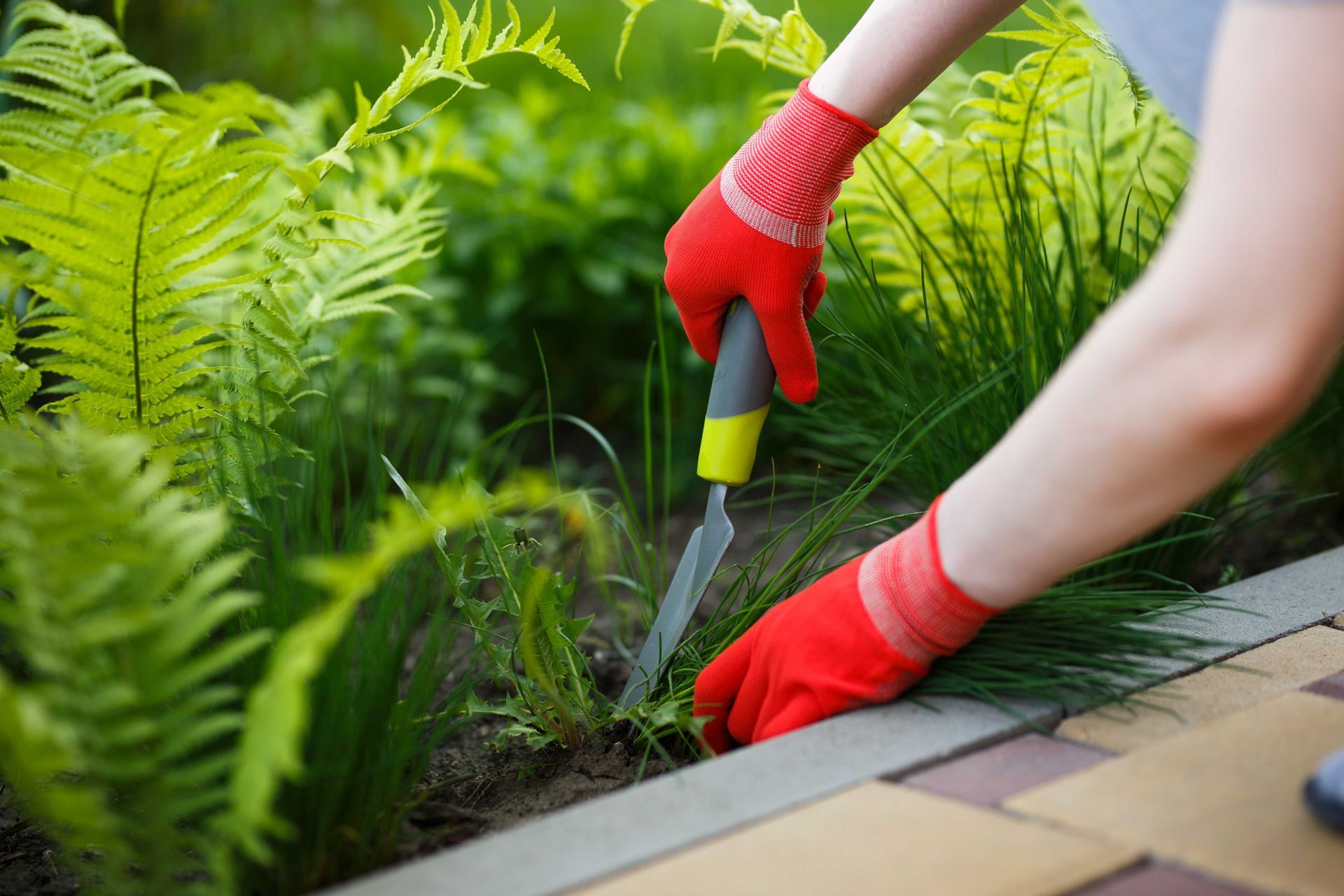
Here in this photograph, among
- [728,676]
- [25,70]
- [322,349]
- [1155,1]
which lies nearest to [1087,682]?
[728,676]

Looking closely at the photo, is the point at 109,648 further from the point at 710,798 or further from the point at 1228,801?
the point at 1228,801

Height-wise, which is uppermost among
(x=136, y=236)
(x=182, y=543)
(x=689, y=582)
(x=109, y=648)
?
(x=136, y=236)

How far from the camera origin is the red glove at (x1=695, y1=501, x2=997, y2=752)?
1220 millimetres

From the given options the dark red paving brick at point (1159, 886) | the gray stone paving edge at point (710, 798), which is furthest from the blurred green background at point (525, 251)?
the dark red paving brick at point (1159, 886)

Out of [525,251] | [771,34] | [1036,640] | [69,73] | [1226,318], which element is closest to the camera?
[1226,318]

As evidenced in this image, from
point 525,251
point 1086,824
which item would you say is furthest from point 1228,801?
point 525,251

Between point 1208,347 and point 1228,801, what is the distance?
465 millimetres

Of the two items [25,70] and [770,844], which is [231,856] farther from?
[25,70]

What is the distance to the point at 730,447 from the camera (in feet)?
5.06

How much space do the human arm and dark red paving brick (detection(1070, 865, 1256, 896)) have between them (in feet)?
0.89

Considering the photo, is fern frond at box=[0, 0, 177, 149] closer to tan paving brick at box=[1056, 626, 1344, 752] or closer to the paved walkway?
the paved walkway

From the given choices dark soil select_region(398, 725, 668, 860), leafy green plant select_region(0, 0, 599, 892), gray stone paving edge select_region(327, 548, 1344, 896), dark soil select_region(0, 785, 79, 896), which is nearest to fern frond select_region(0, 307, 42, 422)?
leafy green plant select_region(0, 0, 599, 892)

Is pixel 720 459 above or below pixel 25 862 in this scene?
above

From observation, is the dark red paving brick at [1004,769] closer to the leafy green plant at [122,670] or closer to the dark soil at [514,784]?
the dark soil at [514,784]
